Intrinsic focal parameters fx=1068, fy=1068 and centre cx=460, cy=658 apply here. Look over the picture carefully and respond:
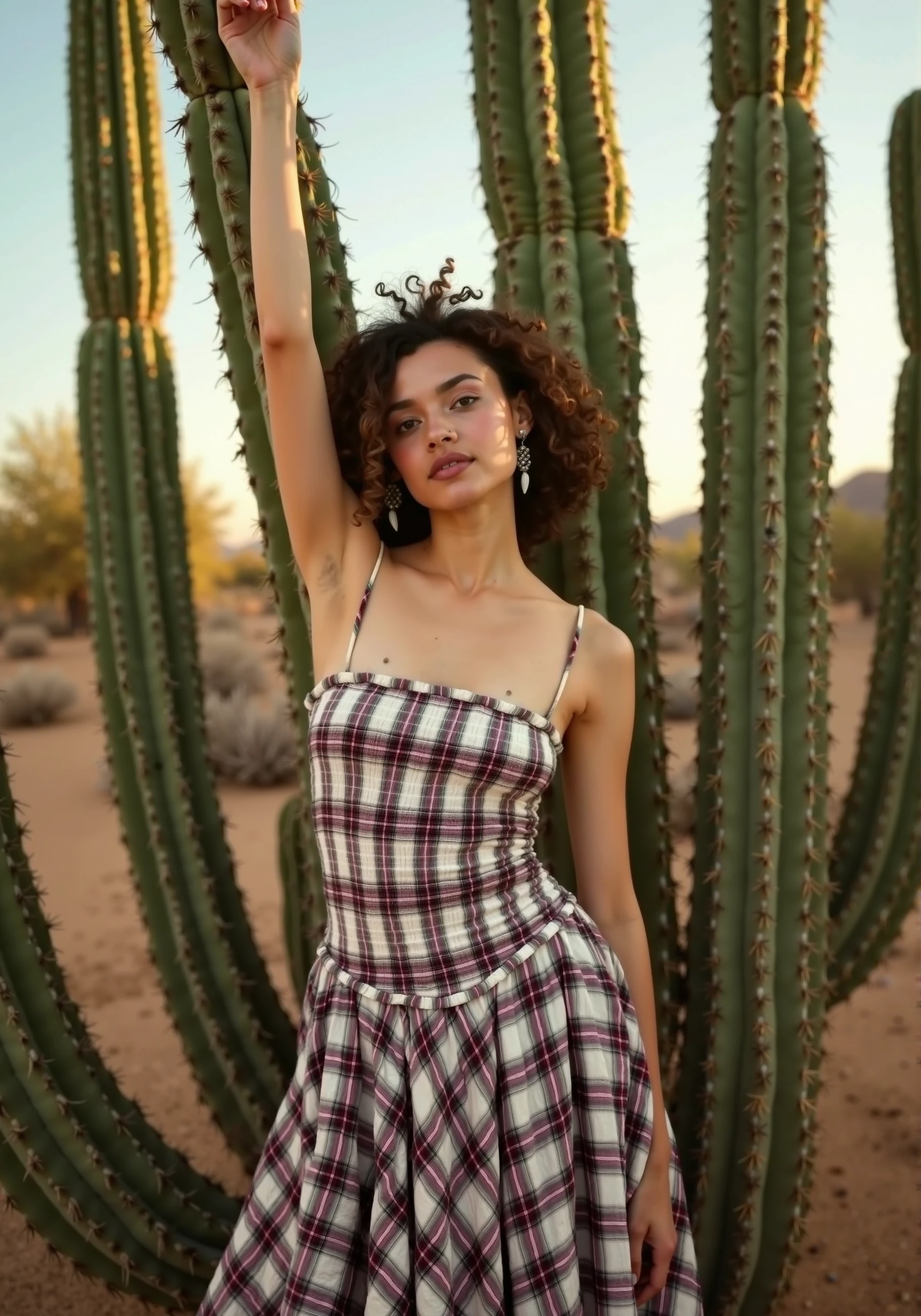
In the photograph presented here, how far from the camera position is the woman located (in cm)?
190

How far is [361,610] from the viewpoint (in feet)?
6.78

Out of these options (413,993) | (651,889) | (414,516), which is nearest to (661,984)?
(651,889)

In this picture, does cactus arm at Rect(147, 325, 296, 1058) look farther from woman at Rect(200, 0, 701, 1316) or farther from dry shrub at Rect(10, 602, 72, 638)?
dry shrub at Rect(10, 602, 72, 638)

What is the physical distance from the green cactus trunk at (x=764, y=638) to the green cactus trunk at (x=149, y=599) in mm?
1381

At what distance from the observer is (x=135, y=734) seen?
3.35 metres

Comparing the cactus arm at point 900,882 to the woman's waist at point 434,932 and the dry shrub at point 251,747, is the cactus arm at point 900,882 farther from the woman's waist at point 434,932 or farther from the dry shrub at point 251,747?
the dry shrub at point 251,747

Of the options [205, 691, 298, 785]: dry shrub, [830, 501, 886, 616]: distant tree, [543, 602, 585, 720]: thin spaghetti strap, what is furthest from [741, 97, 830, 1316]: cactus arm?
[830, 501, 886, 616]: distant tree

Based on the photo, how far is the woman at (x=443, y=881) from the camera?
1899 millimetres

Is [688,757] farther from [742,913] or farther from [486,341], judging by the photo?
[486,341]

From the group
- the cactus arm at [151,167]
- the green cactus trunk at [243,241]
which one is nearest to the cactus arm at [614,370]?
the green cactus trunk at [243,241]

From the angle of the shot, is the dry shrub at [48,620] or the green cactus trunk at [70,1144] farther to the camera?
the dry shrub at [48,620]

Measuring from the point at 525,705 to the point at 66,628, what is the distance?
26052 millimetres

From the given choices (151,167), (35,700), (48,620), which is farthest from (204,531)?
(151,167)

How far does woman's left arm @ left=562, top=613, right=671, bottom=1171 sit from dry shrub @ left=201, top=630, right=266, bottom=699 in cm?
1227
